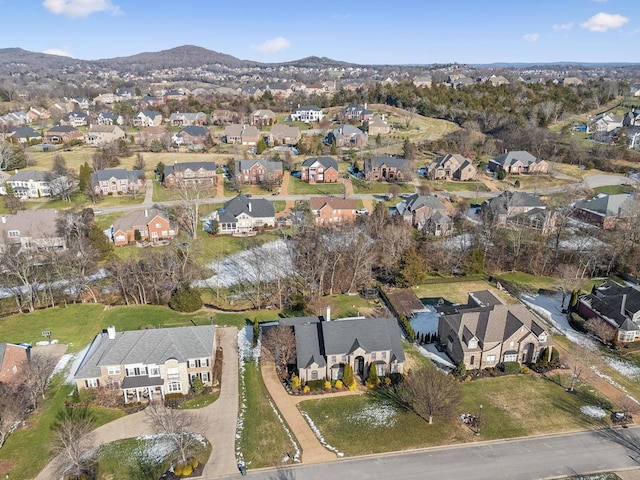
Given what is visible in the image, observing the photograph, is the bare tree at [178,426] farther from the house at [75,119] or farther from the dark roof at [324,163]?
the house at [75,119]

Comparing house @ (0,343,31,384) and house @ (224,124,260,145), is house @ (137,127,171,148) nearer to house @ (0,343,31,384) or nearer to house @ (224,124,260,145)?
house @ (224,124,260,145)

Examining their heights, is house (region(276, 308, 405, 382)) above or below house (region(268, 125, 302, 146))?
below

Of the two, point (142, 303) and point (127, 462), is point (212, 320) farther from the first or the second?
point (127, 462)

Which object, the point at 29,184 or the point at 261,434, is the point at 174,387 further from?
the point at 29,184

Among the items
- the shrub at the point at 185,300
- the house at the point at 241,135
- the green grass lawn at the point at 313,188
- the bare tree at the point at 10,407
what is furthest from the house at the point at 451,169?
the bare tree at the point at 10,407

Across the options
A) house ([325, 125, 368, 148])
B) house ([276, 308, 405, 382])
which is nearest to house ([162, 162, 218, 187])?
house ([325, 125, 368, 148])

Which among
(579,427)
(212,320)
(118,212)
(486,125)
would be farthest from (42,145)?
(579,427)
